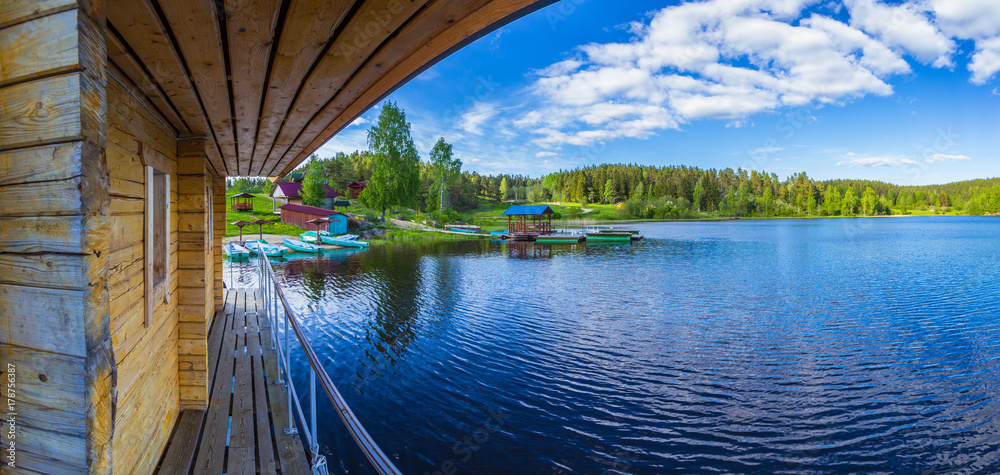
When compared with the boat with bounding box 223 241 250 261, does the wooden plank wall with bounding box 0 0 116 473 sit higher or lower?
higher

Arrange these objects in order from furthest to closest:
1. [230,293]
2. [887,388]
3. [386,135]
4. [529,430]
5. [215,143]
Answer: [386,135]
[230,293]
[887,388]
[529,430]
[215,143]

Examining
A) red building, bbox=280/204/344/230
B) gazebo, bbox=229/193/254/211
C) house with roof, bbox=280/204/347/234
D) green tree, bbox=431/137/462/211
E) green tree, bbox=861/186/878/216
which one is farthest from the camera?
green tree, bbox=861/186/878/216

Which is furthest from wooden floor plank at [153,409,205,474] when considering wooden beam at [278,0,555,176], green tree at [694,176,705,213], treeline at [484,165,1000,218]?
green tree at [694,176,705,213]

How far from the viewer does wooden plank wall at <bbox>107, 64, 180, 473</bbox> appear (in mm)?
2433

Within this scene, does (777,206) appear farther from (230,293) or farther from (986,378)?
(230,293)

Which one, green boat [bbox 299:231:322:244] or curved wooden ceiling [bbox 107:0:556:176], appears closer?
curved wooden ceiling [bbox 107:0:556:176]

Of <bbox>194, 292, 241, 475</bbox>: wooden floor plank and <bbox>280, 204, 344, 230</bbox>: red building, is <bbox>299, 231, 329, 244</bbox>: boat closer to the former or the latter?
<bbox>280, 204, 344, 230</bbox>: red building

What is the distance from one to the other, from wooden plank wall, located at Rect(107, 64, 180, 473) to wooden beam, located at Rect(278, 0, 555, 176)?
52.9 inches

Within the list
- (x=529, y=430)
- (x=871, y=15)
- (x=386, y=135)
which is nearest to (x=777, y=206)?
(x=871, y=15)

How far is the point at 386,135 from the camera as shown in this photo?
37344mm

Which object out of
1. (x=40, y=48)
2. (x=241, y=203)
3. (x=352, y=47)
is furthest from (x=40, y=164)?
(x=241, y=203)

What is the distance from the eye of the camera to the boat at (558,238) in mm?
37875

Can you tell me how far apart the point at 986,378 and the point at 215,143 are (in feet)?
41.2

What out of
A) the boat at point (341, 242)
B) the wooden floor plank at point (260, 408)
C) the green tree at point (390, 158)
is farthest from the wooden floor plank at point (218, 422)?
the green tree at point (390, 158)
